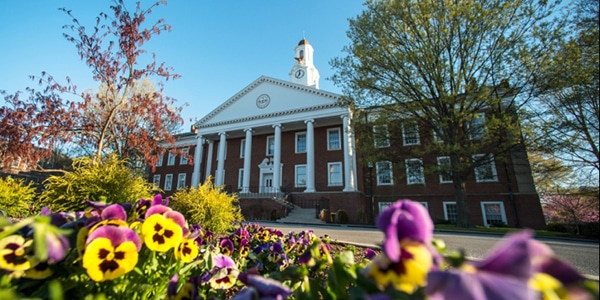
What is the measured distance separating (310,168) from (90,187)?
17664mm

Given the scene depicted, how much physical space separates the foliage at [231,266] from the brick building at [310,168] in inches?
539

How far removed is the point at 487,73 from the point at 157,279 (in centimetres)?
1274

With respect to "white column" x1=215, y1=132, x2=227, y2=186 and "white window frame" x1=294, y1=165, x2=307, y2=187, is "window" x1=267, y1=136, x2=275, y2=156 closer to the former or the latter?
"white window frame" x1=294, y1=165, x2=307, y2=187

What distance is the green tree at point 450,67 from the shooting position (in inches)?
376

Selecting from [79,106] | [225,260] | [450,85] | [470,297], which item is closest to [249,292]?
[470,297]

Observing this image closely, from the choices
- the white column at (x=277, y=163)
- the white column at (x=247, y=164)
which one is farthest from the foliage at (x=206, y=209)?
the white column at (x=247, y=164)

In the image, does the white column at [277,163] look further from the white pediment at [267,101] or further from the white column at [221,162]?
the white column at [221,162]

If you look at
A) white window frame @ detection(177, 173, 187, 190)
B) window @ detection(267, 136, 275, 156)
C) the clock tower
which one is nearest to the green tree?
window @ detection(267, 136, 275, 156)

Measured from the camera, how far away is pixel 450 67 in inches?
428

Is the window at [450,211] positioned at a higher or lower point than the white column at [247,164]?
lower

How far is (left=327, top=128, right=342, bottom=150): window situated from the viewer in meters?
23.3

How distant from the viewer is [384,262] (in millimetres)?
663

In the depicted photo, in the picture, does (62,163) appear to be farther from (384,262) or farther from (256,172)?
(384,262)

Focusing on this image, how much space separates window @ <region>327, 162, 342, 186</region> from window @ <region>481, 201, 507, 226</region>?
34.4 feet
